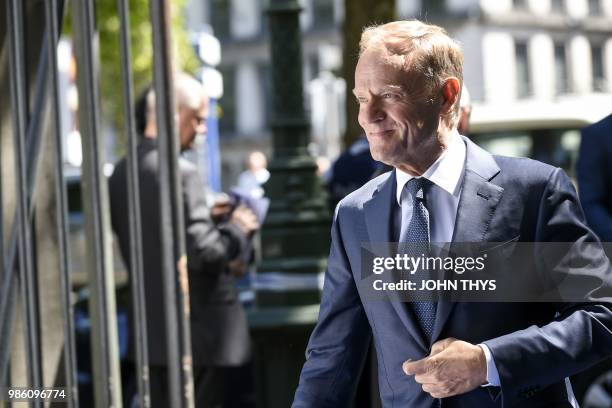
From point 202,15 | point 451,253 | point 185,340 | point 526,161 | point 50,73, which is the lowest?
point 185,340

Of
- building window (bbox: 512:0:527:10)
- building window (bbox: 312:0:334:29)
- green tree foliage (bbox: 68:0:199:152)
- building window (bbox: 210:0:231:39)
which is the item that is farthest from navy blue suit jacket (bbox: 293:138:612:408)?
building window (bbox: 210:0:231:39)

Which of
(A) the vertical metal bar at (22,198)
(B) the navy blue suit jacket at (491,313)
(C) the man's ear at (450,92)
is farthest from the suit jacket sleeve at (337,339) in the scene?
(A) the vertical metal bar at (22,198)

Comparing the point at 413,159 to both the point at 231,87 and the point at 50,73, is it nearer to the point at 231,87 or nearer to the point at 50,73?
the point at 50,73

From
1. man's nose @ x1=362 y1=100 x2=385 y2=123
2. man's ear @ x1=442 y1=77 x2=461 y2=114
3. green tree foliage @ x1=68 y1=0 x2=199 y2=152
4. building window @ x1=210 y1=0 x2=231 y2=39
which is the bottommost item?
man's nose @ x1=362 y1=100 x2=385 y2=123

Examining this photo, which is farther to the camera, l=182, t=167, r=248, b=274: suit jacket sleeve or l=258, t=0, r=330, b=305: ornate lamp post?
l=258, t=0, r=330, b=305: ornate lamp post

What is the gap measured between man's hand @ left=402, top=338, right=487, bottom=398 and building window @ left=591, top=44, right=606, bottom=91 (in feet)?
4.33

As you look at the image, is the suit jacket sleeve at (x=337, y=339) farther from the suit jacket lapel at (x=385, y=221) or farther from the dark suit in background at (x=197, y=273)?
the dark suit in background at (x=197, y=273)

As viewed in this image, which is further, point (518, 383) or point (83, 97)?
point (83, 97)

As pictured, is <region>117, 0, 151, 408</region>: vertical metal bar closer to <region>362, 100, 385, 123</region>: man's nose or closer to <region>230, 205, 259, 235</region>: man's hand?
<region>362, 100, 385, 123</region>: man's nose

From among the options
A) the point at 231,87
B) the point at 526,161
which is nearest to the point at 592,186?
the point at 526,161

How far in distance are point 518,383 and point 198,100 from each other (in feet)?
10.5

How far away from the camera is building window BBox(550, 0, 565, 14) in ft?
12.0

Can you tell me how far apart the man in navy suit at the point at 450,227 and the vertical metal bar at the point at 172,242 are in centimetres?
122

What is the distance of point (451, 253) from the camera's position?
2.72m
